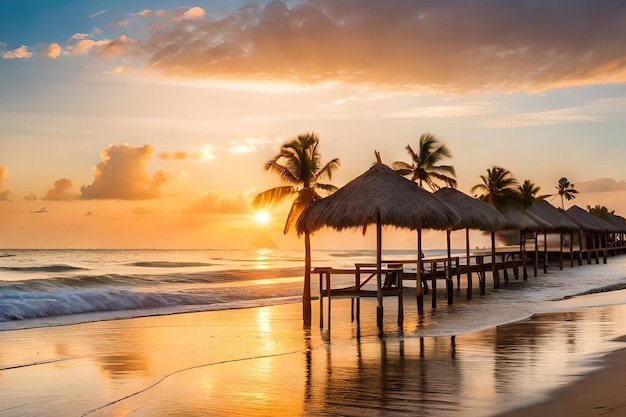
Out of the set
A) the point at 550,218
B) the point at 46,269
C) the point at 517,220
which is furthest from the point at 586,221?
the point at 46,269

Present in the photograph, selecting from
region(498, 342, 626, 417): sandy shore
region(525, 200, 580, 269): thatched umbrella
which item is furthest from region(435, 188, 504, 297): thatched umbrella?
region(498, 342, 626, 417): sandy shore

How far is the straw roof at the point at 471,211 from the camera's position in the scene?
100ft

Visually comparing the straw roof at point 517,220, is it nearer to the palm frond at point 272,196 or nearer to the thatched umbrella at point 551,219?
the thatched umbrella at point 551,219

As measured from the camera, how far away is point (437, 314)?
23000 mm

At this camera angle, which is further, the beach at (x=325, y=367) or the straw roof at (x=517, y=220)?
the straw roof at (x=517, y=220)

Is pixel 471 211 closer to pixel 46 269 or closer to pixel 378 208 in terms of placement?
pixel 378 208

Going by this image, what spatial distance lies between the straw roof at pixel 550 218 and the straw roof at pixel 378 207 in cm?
2638

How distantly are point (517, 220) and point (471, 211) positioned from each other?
389 inches

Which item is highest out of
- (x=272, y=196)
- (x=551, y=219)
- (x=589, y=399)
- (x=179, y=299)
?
(x=272, y=196)

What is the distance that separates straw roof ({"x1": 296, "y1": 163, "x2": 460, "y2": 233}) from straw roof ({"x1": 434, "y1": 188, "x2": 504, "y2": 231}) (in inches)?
393

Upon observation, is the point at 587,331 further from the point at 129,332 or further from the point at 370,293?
the point at 129,332

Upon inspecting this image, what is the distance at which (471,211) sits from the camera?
30766 mm

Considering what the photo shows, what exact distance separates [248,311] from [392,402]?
1745 cm

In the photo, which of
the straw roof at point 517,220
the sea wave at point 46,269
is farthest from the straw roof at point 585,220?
the sea wave at point 46,269
